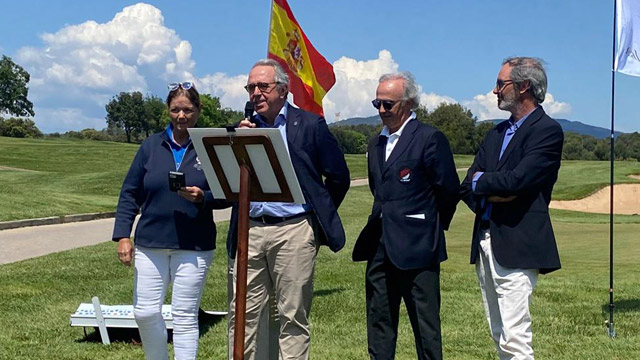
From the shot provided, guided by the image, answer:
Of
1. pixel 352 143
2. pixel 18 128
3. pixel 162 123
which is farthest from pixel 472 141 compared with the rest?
pixel 18 128

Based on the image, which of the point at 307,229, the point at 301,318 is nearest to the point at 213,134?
the point at 307,229

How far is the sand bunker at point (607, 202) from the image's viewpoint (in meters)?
32.3

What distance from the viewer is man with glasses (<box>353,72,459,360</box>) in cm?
446

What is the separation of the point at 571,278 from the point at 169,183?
27.7 ft

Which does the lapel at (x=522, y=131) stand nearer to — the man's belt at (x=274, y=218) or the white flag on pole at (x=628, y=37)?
the man's belt at (x=274, y=218)

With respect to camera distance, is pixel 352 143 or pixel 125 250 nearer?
pixel 125 250

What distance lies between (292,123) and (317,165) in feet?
1.07

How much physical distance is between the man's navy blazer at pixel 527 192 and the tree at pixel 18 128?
84.5 m

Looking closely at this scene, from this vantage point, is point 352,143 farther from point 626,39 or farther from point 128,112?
point 626,39

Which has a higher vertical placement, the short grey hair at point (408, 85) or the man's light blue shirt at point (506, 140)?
the short grey hair at point (408, 85)

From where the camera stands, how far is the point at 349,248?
1415 cm

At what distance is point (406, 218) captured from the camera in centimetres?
446

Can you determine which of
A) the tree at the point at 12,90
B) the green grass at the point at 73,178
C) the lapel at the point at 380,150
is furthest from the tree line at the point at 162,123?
the lapel at the point at 380,150

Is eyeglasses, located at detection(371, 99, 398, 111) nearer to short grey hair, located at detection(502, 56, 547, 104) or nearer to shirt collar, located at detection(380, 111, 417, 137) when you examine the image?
shirt collar, located at detection(380, 111, 417, 137)
